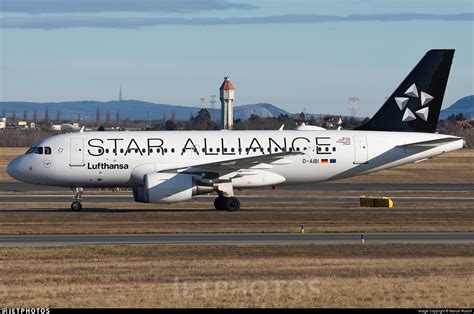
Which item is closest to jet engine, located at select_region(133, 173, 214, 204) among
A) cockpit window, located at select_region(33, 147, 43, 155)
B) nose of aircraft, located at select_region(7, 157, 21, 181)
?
cockpit window, located at select_region(33, 147, 43, 155)

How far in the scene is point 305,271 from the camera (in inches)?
1041

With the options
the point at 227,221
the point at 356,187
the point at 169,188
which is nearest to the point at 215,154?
the point at 169,188

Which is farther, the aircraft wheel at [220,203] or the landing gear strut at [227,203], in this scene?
the aircraft wheel at [220,203]

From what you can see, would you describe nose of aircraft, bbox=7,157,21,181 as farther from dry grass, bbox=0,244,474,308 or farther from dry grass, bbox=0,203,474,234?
dry grass, bbox=0,244,474,308

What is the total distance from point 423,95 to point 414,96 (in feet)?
1.52

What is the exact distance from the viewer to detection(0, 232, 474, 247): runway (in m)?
33.6

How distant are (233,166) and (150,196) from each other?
14.3ft

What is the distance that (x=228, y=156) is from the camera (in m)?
49.1

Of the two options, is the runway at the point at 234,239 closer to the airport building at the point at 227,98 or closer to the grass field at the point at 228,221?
the grass field at the point at 228,221

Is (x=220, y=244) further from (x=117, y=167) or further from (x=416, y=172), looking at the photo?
(x=416, y=172)

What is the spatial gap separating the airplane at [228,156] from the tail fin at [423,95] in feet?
0.17

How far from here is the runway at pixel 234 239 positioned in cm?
3362

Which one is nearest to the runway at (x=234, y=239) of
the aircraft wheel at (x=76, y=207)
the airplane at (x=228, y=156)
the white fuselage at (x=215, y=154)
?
the airplane at (x=228, y=156)

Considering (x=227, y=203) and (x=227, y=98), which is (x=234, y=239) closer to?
(x=227, y=203)
